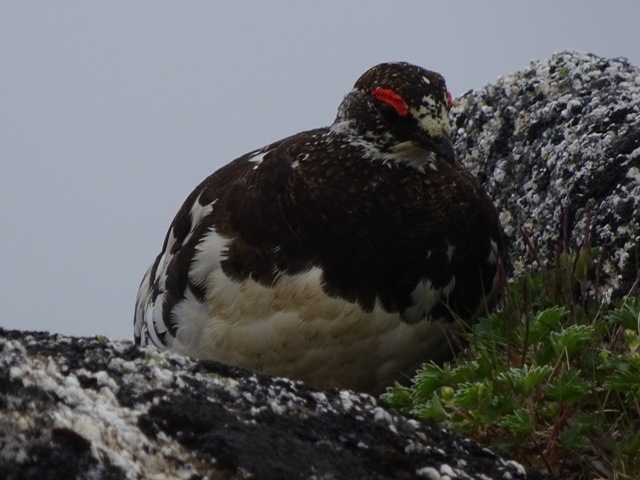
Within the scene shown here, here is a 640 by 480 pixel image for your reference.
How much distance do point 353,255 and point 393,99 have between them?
715 millimetres

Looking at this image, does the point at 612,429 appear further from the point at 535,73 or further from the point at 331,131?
the point at 535,73

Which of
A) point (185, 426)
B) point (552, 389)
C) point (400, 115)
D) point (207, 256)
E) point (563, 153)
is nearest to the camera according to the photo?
point (185, 426)

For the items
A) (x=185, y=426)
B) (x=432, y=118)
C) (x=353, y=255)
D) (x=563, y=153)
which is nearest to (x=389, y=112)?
(x=432, y=118)

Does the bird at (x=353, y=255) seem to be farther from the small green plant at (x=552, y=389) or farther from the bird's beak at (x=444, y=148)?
the small green plant at (x=552, y=389)

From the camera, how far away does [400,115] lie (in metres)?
5.61

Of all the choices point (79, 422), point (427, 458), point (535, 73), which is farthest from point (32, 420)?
point (535, 73)

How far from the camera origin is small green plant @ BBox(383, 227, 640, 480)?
403 cm

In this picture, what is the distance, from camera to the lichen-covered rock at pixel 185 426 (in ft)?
9.89

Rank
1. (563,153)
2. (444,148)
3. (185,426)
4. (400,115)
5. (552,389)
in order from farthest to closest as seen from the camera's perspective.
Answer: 1. (563,153)
2. (400,115)
3. (444,148)
4. (552,389)
5. (185,426)

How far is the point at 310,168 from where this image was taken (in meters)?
5.77

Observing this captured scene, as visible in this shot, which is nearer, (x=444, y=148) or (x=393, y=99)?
(x=444, y=148)

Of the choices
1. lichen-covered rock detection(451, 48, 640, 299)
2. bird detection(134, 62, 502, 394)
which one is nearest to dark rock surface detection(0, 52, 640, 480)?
bird detection(134, 62, 502, 394)

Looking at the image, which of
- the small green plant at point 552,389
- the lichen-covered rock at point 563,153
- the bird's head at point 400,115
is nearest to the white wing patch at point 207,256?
the bird's head at point 400,115

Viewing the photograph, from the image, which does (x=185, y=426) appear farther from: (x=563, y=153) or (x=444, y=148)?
(x=563, y=153)
